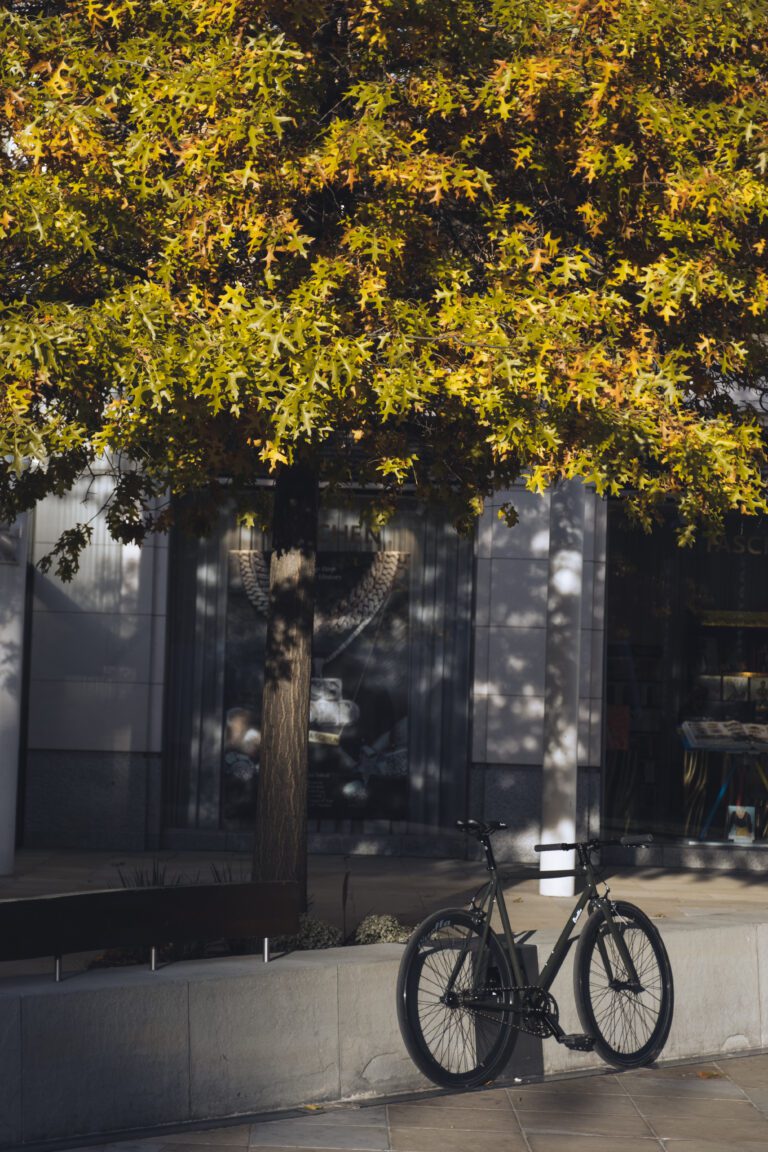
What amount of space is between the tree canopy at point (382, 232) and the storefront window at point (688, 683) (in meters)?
6.99

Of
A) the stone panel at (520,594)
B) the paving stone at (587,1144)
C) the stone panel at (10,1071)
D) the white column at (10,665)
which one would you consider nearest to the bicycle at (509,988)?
the paving stone at (587,1144)

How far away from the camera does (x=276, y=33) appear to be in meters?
7.27

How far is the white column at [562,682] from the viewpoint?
1205cm

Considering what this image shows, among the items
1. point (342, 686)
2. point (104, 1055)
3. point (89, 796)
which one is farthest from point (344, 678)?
point (104, 1055)

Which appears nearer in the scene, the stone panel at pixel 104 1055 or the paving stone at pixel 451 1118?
the stone panel at pixel 104 1055

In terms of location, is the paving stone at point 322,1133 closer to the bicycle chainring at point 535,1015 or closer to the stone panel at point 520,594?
the bicycle chainring at point 535,1015

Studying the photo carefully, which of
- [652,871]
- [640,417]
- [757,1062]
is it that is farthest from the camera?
[652,871]

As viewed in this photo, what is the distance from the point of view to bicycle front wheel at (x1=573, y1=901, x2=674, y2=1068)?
7.22m

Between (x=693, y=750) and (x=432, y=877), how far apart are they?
3109mm

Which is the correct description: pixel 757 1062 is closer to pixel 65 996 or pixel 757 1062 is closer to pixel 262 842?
pixel 262 842

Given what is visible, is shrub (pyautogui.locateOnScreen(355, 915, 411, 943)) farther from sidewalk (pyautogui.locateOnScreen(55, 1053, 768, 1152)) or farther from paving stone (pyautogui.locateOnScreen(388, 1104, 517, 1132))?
paving stone (pyautogui.locateOnScreen(388, 1104, 517, 1132))

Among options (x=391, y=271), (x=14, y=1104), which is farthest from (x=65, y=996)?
(x=391, y=271)

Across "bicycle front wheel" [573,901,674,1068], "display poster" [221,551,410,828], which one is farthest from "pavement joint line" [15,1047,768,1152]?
"display poster" [221,551,410,828]

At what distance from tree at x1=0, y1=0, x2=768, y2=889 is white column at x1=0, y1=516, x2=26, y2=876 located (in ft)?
14.3
